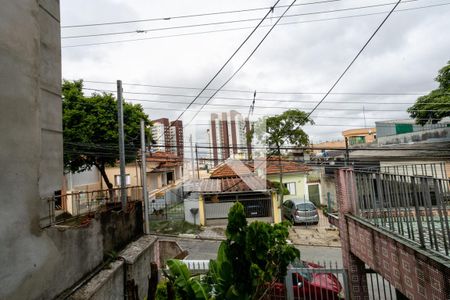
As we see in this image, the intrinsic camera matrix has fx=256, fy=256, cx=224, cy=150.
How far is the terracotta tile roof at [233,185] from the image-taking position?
17256 mm

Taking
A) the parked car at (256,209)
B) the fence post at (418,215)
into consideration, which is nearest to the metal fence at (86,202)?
the fence post at (418,215)

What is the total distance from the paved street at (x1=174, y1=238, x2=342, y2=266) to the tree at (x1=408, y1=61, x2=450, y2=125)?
14.9m

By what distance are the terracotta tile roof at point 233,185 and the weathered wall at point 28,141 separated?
44.5 feet

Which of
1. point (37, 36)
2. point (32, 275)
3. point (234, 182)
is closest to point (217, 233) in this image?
point (234, 182)

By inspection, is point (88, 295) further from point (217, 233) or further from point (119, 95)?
point (217, 233)

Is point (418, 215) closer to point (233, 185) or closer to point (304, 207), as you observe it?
point (304, 207)

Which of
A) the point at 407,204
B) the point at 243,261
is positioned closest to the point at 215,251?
the point at 243,261

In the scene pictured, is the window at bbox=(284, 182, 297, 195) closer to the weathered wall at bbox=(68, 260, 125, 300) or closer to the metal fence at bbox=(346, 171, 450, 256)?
the metal fence at bbox=(346, 171, 450, 256)

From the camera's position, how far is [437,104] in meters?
20.5

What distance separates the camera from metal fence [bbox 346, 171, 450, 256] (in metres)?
3.08

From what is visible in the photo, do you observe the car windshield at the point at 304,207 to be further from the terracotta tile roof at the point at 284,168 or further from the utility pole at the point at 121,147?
the utility pole at the point at 121,147

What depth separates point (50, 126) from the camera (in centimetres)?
373

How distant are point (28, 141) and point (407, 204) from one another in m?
5.38

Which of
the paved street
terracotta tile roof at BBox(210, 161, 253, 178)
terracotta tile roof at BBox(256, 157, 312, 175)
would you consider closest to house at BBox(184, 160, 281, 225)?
terracotta tile roof at BBox(210, 161, 253, 178)
